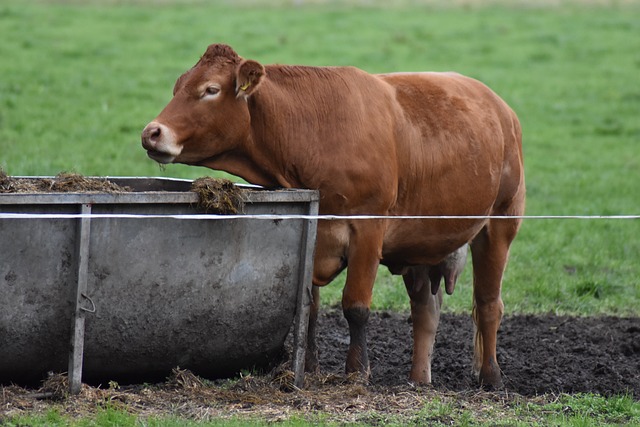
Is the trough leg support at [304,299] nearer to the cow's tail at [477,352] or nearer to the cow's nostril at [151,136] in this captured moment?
the cow's nostril at [151,136]

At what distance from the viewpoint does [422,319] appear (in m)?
8.31

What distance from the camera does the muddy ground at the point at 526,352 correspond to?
8.01 m

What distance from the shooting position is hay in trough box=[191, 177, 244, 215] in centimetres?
609

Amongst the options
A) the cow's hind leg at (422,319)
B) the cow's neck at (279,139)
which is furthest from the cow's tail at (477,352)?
the cow's neck at (279,139)

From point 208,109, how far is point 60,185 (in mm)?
968

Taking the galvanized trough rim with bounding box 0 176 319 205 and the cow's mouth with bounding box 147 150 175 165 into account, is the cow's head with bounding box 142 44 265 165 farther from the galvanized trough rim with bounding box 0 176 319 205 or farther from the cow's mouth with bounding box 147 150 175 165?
the galvanized trough rim with bounding box 0 176 319 205

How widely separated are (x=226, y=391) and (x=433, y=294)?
8.49 ft

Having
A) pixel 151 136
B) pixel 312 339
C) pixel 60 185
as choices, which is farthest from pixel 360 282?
pixel 60 185

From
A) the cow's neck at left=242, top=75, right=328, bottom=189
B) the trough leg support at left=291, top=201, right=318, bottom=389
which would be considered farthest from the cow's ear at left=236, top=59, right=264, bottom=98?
the trough leg support at left=291, top=201, right=318, bottom=389

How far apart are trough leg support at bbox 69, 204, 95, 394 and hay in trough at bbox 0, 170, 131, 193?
1.52 feet

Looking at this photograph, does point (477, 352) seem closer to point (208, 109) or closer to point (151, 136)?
point (208, 109)

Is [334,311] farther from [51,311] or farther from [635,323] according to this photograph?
[51,311]

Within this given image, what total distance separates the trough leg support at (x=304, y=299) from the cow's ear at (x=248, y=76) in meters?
0.76

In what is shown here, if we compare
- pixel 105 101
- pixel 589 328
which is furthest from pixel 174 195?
pixel 105 101
